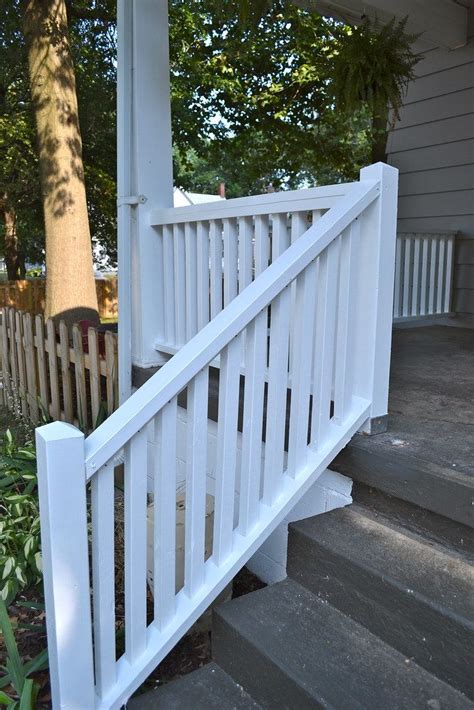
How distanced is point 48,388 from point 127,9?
2789 millimetres

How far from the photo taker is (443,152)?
499 cm

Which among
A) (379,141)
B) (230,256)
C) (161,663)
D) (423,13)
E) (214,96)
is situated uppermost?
(214,96)

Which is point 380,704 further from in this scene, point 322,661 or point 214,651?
point 214,651

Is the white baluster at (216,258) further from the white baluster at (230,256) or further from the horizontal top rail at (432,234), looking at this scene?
the horizontal top rail at (432,234)

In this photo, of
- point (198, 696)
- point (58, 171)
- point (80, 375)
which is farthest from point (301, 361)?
point (58, 171)

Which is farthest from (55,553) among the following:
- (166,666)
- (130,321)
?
(130,321)

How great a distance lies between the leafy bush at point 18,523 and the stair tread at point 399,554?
3.89 ft

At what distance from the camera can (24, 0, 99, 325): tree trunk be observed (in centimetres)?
526

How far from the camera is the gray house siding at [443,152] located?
4.79 meters

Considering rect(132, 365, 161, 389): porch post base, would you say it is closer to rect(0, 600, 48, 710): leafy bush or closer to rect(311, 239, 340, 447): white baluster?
rect(311, 239, 340, 447): white baluster

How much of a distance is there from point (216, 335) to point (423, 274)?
3835mm

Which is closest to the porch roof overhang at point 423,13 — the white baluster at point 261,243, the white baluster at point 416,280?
the white baluster at point 416,280

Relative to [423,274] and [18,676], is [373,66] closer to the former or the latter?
[423,274]

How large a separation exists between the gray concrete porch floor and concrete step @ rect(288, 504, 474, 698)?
0.09 metres
